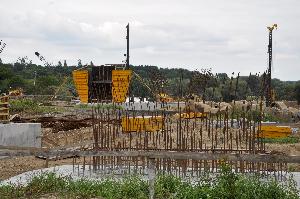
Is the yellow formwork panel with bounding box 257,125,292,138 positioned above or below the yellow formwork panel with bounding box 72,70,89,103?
below

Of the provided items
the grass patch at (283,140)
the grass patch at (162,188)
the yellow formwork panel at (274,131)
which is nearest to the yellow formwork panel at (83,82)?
the yellow formwork panel at (274,131)

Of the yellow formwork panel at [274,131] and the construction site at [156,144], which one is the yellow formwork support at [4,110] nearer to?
the construction site at [156,144]

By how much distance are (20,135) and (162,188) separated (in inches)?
261

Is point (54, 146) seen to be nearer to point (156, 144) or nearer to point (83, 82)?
point (156, 144)

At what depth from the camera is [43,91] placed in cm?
5181

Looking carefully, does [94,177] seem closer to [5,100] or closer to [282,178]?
[282,178]

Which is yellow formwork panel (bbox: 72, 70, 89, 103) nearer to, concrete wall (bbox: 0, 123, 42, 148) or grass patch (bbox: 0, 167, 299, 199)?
concrete wall (bbox: 0, 123, 42, 148)

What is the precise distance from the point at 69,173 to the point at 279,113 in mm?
18534

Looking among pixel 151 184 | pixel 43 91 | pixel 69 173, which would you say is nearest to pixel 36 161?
pixel 69 173

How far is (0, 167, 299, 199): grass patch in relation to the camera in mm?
7531

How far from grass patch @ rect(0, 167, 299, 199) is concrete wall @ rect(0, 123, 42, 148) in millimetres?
4791

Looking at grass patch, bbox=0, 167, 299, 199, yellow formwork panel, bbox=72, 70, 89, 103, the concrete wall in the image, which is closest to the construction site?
the concrete wall

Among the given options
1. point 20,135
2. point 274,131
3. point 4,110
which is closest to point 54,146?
point 20,135

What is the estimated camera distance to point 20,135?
44.6 feet
